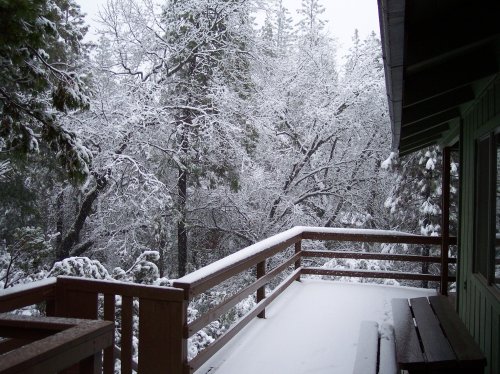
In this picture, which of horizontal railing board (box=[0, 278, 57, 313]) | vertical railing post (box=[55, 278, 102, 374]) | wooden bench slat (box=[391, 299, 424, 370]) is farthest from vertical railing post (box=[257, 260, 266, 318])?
horizontal railing board (box=[0, 278, 57, 313])

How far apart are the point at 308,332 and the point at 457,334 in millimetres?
1745

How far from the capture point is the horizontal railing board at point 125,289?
10.6ft

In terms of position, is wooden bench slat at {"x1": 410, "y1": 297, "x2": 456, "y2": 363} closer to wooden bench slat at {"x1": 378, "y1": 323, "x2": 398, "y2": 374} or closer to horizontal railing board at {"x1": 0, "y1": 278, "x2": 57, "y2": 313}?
wooden bench slat at {"x1": 378, "y1": 323, "x2": 398, "y2": 374}

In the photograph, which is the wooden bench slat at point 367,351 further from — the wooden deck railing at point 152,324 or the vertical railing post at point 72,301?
the vertical railing post at point 72,301

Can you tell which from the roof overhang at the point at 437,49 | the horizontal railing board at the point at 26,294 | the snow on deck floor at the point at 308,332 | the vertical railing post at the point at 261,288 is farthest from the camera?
the vertical railing post at the point at 261,288

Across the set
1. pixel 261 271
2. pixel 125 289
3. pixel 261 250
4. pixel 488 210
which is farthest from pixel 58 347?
pixel 261 271

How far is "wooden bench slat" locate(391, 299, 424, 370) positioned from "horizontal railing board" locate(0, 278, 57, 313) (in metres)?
2.50

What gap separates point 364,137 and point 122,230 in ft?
30.2

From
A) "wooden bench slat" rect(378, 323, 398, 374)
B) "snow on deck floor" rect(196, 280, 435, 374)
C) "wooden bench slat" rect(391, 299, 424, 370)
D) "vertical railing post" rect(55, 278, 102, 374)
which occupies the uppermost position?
"vertical railing post" rect(55, 278, 102, 374)

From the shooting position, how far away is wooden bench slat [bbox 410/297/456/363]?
331 cm

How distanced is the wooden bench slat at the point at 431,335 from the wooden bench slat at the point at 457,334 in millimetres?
50

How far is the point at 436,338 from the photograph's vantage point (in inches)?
150

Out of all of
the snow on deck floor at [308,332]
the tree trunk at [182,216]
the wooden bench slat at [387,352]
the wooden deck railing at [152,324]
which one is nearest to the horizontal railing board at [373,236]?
the snow on deck floor at [308,332]

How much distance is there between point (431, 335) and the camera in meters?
3.93
